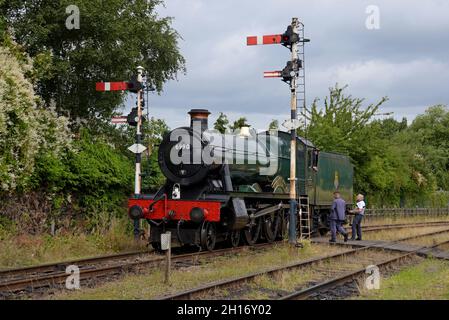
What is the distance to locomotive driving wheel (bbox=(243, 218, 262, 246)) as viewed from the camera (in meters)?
15.3

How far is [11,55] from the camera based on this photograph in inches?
600

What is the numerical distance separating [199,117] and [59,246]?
4.45 meters

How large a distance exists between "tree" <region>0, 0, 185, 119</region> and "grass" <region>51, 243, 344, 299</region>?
26.9 feet

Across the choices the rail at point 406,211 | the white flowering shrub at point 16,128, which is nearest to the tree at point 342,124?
the rail at point 406,211

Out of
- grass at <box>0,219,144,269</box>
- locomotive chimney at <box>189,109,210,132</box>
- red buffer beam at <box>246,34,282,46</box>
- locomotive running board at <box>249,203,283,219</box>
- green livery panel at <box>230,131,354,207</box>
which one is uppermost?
red buffer beam at <box>246,34,282,46</box>

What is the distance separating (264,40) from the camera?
13.7m

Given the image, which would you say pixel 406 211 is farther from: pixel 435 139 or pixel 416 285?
pixel 435 139

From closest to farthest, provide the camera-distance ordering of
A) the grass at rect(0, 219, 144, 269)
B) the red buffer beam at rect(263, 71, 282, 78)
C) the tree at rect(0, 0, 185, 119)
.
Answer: the grass at rect(0, 219, 144, 269) < the red buffer beam at rect(263, 71, 282, 78) < the tree at rect(0, 0, 185, 119)

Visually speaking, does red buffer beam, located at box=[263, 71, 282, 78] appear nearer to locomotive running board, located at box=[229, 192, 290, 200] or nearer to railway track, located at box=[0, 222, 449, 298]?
locomotive running board, located at box=[229, 192, 290, 200]

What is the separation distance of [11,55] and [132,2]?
22.7 feet

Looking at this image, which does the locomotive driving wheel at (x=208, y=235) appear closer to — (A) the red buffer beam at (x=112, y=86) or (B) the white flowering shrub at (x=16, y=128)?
(A) the red buffer beam at (x=112, y=86)

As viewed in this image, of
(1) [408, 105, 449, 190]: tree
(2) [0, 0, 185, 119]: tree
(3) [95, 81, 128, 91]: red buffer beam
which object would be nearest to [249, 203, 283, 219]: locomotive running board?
(3) [95, 81, 128, 91]: red buffer beam

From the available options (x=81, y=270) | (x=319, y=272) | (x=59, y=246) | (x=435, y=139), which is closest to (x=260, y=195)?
(x=319, y=272)

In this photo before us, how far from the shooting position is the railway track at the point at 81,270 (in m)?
9.04
